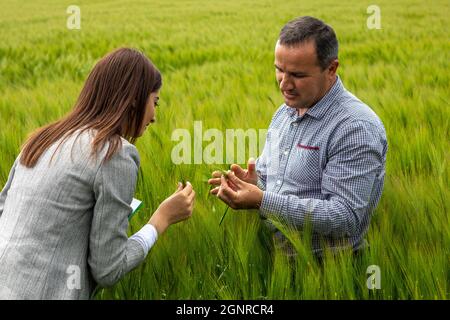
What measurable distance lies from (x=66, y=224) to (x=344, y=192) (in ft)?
2.65

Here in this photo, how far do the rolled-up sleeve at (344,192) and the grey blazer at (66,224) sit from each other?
1.61ft

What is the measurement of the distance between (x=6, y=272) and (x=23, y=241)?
0.09 metres

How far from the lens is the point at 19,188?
1676mm

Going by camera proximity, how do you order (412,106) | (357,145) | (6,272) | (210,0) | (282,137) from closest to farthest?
(6,272) → (357,145) → (282,137) → (412,106) → (210,0)

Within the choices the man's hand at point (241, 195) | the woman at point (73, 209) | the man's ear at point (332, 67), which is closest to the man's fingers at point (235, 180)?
the man's hand at point (241, 195)

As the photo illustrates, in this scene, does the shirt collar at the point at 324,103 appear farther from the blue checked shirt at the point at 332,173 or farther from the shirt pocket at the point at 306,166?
the shirt pocket at the point at 306,166

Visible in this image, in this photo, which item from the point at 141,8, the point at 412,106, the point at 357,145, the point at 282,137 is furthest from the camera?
the point at 141,8

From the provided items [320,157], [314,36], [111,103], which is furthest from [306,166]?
[111,103]

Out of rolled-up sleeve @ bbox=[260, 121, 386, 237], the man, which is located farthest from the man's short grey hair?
rolled-up sleeve @ bbox=[260, 121, 386, 237]

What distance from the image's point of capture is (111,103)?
1725mm

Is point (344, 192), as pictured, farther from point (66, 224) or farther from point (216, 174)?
point (66, 224)

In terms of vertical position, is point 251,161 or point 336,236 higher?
point 251,161
